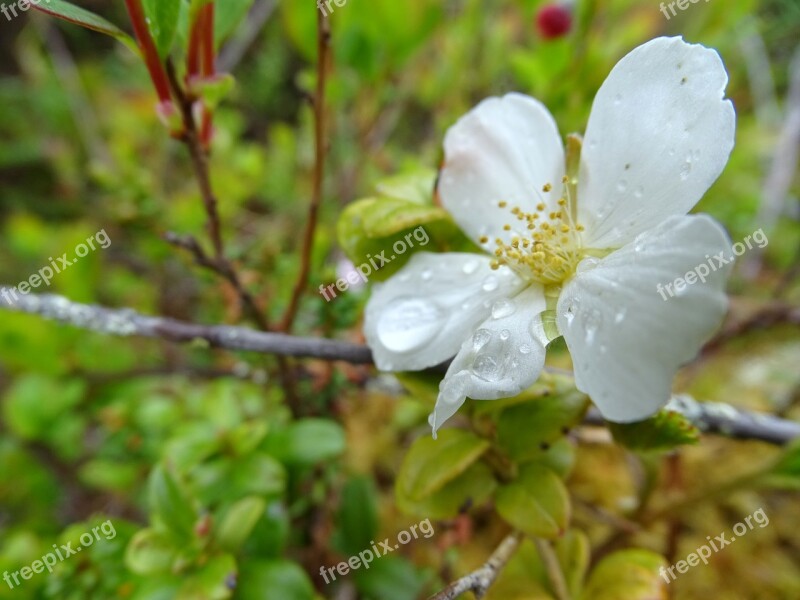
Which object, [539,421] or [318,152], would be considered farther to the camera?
[318,152]

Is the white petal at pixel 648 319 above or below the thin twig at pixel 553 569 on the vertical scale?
above

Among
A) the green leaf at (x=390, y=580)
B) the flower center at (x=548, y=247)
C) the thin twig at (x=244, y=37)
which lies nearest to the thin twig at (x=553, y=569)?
the green leaf at (x=390, y=580)

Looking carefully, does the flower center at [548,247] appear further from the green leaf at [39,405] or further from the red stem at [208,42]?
the green leaf at [39,405]

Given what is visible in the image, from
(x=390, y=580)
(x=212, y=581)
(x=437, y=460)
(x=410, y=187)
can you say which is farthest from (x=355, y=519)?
(x=410, y=187)

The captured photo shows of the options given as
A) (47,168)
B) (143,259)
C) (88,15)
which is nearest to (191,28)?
(88,15)

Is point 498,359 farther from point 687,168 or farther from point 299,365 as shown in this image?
point 299,365
